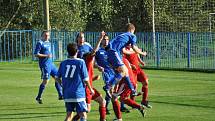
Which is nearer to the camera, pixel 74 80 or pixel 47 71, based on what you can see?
pixel 74 80

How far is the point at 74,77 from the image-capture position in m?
10.3

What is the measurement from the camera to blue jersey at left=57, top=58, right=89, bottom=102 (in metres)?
10.2

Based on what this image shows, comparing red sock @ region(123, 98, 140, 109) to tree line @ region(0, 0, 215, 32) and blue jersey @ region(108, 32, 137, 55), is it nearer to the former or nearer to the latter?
blue jersey @ region(108, 32, 137, 55)

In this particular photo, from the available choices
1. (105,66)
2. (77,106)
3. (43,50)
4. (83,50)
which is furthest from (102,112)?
(43,50)

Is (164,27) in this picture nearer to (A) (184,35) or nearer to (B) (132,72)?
(A) (184,35)

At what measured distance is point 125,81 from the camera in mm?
13547

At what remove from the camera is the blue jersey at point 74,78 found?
33.6 ft

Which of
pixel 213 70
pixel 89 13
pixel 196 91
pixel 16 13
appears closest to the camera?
pixel 196 91

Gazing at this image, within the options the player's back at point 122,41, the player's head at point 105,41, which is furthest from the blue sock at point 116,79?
the player's head at point 105,41

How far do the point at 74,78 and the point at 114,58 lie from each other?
10.3 ft

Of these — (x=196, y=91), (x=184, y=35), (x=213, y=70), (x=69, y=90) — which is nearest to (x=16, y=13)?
(x=184, y=35)

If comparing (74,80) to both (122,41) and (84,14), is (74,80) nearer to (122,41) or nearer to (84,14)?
(122,41)

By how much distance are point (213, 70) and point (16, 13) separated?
52.4 feet

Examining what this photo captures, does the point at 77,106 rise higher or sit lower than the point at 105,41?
lower
